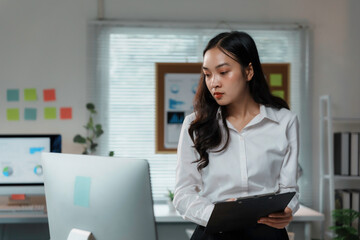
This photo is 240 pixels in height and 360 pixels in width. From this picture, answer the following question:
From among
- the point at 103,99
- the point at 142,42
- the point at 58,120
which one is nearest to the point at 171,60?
the point at 142,42

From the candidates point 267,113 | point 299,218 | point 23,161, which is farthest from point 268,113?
point 23,161

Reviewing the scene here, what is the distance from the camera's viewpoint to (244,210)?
1246mm

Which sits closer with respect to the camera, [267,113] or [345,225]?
[267,113]

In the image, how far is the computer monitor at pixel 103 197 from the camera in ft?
3.73

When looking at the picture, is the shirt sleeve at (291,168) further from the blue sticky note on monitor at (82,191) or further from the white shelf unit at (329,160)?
the white shelf unit at (329,160)

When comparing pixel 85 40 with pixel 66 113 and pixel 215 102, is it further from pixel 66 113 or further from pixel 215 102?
pixel 215 102

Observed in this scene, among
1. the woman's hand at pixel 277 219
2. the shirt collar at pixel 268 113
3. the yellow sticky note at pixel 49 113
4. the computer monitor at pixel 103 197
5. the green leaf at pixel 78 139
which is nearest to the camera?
the computer monitor at pixel 103 197

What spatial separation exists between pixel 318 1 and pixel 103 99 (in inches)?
71.1

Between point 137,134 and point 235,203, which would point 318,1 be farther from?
point 235,203

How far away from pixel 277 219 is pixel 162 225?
1870mm

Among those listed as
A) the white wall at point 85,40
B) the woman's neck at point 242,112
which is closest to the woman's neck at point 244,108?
the woman's neck at point 242,112

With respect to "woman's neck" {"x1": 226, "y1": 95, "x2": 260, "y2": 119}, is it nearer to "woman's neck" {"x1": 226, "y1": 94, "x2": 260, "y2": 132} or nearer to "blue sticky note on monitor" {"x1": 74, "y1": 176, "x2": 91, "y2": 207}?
"woman's neck" {"x1": 226, "y1": 94, "x2": 260, "y2": 132}

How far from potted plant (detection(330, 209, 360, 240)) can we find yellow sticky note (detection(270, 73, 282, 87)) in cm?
101

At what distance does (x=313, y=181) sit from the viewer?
3727mm
